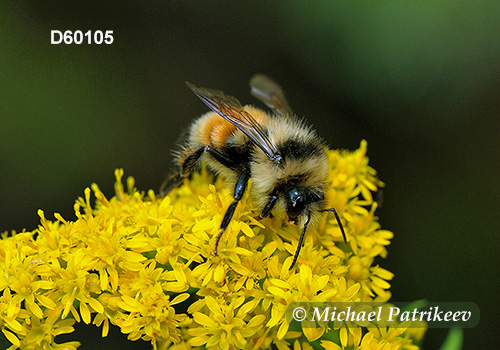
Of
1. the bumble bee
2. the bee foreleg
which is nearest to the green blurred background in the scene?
the bumble bee

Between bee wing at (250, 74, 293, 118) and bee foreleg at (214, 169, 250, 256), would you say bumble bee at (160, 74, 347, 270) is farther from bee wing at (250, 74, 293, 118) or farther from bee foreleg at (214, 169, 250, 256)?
bee wing at (250, 74, 293, 118)

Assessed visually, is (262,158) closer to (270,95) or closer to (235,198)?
(235,198)

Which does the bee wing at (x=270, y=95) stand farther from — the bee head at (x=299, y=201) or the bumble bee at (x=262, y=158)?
the bee head at (x=299, y=201)

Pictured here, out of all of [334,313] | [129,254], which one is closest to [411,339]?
[334,313]

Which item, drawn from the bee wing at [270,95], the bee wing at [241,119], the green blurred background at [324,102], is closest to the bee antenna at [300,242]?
the bee wing at [241,119]

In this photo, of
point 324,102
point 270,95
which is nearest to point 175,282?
point 270,95
